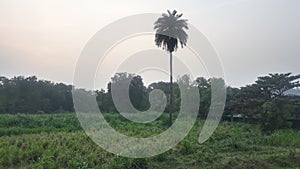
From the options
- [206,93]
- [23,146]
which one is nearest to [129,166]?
[23,146]

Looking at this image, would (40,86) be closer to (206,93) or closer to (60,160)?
(206,93)

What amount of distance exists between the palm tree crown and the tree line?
336cm

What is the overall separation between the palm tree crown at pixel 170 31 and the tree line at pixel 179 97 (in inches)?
132

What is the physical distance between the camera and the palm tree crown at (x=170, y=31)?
2214 cm

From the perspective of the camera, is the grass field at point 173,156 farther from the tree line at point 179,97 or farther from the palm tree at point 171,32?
the palm tree at point 171,32

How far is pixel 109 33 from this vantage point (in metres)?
7.90

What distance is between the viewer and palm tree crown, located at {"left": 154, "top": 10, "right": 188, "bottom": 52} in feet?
72.6

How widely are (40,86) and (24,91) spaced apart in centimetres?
237

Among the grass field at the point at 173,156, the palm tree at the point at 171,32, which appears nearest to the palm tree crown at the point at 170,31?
the palm tree at the point at 171,32

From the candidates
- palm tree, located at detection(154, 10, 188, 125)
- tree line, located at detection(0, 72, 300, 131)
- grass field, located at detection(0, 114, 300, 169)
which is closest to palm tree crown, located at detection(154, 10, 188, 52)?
palm tree, located at detection(154, 10, 188, 125)

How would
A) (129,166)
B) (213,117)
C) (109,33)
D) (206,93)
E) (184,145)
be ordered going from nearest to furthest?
1. (109,33)
2. (129,166)
3. (184,145)
4. (213,117)
5. (206,93)

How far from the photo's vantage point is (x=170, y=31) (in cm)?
2217

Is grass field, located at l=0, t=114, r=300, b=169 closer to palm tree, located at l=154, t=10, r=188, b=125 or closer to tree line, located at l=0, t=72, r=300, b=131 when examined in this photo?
tree line, located at l=0, t=72, r=300, b=131

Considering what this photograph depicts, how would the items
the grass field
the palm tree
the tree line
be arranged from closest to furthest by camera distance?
1. the grass field
2. the tree line
3. the palm tree
